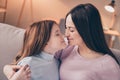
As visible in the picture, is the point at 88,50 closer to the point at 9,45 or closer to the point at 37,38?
the point at 37,38

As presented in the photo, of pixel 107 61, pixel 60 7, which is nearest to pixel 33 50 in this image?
pixel 107 61

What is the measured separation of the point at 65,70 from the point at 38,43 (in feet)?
0.68

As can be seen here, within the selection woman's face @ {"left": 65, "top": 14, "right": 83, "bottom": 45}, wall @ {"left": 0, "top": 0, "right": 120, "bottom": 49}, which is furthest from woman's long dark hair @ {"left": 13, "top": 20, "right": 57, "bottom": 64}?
wall @ {"left": 0, "top": 0, "right": 120, "bottom": 49}

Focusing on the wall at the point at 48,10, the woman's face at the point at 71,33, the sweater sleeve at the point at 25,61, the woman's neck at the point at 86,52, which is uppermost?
the woman's face at the point at 71,33

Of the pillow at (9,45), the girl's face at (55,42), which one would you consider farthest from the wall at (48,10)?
the girl's face at (55,42)

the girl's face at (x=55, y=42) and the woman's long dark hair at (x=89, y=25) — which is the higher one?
the woman's long dark hair at (x=89, y=25)

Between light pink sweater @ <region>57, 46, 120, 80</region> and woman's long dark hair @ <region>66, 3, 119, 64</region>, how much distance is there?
81 millimetres

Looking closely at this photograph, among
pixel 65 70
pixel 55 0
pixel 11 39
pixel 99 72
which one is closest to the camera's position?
pixel 99 72

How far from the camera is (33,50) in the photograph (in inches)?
51.7

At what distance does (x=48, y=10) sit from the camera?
378 centimetres

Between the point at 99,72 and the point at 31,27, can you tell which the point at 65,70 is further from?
the point at 31,27

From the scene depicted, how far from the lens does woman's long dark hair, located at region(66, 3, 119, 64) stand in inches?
48.4

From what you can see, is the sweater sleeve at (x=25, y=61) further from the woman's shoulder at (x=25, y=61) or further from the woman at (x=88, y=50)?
the woman at (x=88, y=50)

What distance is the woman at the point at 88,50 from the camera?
1.18m
